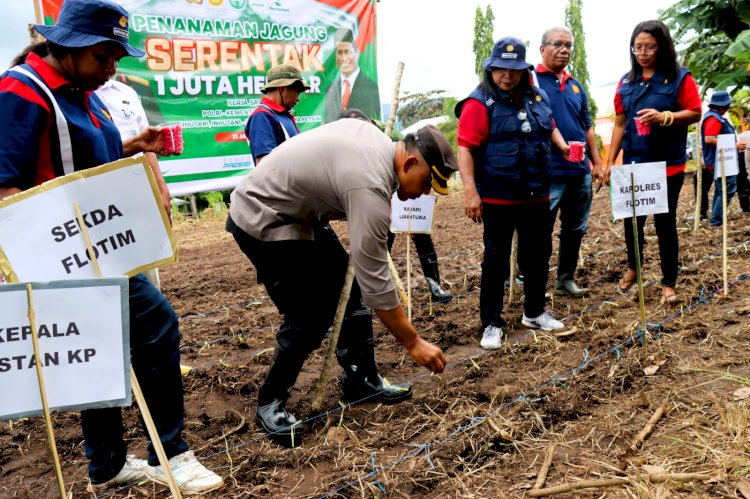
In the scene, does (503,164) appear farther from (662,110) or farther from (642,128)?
(662,110)

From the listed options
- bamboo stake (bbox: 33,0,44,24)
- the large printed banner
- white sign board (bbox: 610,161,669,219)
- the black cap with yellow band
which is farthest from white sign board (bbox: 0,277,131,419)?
the large printed banner

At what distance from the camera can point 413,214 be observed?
447 cm

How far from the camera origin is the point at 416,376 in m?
3.67

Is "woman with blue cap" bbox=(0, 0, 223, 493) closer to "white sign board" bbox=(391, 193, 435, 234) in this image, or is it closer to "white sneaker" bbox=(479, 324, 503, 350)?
"white sneaker" bbox=(479, 324, 503, 350)

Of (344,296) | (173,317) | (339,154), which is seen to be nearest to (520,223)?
(344,296)

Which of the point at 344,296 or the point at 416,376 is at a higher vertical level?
the point at 344,296

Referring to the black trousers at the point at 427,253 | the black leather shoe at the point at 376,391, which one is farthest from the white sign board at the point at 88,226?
the black trousers at the point at 427,253

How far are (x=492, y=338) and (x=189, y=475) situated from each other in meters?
2.12

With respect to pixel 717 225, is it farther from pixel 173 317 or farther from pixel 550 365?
pixel 173 317

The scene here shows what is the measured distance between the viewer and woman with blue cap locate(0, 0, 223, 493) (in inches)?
80.5

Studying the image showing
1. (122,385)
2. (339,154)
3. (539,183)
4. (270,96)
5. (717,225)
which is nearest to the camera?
(122,385)

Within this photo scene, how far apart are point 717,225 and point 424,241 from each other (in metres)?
4.70

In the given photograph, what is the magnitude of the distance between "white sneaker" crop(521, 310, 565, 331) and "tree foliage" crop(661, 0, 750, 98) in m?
9.69

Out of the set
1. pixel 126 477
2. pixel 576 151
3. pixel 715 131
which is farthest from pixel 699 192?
pixel 126 477
